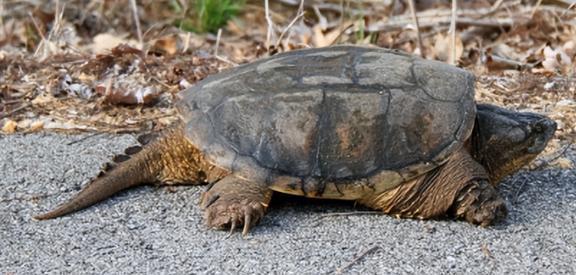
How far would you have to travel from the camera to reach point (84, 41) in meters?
6.50

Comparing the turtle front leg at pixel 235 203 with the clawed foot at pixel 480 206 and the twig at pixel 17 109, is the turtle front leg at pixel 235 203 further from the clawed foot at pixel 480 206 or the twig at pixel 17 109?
the twig at pixel 17 109

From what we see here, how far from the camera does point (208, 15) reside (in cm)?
654

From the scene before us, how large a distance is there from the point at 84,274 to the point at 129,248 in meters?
0.24

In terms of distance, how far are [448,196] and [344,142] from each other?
16.0 inches

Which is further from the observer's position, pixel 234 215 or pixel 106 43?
pixel 106 43

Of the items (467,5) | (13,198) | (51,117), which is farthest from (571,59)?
(13,198)

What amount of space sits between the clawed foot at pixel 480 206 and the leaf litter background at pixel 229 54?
2.45ft

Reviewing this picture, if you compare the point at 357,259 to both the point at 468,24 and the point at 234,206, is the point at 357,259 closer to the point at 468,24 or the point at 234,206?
the point at 234,206

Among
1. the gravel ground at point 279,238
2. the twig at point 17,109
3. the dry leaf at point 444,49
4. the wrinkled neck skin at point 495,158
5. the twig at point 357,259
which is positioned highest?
the wrinkled neck skin at point 495,158

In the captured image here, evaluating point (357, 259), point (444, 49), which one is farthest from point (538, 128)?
point (444, 49)

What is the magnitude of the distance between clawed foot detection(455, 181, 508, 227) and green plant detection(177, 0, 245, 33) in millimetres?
3482

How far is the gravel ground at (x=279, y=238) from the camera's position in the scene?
116 inches

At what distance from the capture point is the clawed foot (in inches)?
127

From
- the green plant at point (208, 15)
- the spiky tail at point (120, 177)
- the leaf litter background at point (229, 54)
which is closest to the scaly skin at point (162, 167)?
the spiky tail at point (120, 177)
